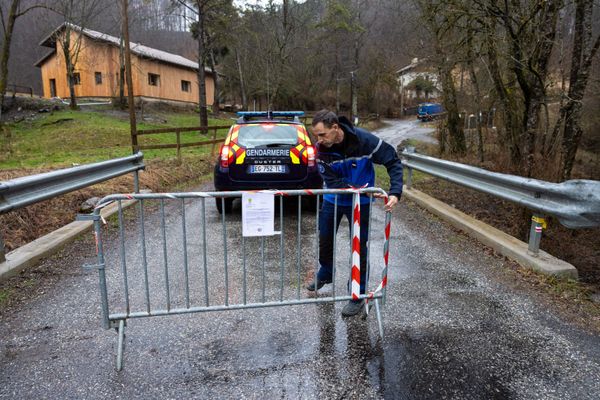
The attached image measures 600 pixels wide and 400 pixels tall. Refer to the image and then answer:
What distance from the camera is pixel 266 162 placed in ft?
22.6

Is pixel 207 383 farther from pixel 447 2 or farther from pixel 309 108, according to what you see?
pixel 309 108

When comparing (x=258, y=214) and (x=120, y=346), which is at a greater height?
(x=258, y=214)

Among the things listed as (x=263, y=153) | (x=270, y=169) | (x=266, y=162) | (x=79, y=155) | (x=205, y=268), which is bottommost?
(x=79, y=155)

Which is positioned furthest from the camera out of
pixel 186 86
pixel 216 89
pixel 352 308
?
pixel 186 86

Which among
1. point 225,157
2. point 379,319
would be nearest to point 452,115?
point 225,157

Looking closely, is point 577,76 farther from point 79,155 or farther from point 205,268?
point 79,155

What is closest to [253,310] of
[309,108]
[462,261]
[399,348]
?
[399,348]

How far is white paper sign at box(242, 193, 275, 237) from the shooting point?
135 inches

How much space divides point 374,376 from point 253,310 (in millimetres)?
1387

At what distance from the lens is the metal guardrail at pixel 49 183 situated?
173 inches

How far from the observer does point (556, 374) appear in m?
2.89

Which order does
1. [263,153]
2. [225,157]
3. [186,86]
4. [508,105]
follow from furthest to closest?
[186,86], [508,105], [225,157], [263,153]

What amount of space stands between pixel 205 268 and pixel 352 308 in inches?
53.6

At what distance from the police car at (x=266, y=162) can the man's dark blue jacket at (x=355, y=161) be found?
120 inches
